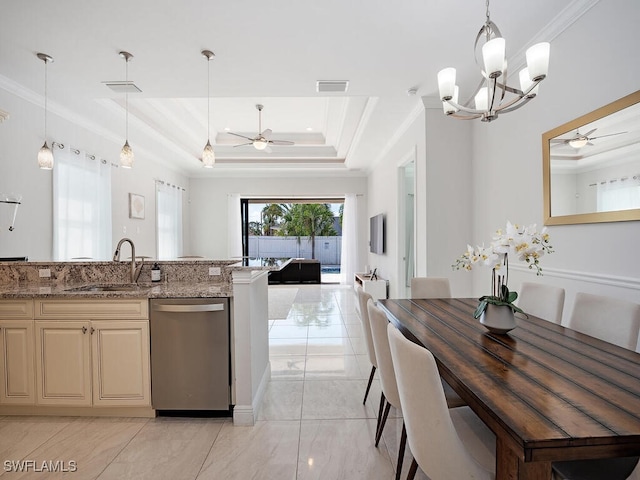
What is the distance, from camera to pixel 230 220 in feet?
25.9

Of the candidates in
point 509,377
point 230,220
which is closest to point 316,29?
point 509,377

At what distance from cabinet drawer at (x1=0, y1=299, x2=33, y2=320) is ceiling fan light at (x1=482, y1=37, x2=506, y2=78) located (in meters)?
3.20

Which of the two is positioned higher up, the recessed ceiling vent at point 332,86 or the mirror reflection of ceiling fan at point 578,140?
the recessed ceiling vent at point 332,86

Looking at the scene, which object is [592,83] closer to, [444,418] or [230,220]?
[444,418]

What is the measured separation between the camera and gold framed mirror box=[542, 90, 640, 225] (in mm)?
1846

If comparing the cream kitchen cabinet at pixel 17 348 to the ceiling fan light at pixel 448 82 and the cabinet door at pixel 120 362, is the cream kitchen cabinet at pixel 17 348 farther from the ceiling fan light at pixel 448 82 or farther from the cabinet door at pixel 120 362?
the ceiling fan light at pixel 448 82

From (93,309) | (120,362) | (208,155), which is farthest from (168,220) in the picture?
(120,362)

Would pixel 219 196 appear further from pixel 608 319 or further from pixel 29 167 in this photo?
pixel 608 319

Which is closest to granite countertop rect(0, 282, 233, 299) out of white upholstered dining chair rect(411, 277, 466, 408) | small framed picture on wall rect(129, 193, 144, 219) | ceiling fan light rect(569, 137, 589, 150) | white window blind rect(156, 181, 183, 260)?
white upholstered dining chair rect(411, 277, 466, 408)

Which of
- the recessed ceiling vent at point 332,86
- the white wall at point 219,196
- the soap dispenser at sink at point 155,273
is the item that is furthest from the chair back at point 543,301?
the white wall at point 219,196

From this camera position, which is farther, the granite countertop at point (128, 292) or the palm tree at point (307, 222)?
the palm tree at point (307, 222)

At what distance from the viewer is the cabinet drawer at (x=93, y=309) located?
2.29 metres

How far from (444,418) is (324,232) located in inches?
362

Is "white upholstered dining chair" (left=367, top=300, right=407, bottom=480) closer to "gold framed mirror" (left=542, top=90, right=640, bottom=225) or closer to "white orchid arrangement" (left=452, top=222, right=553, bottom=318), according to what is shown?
"white orchid arrangement" (left=452, top=222, right=553, bottom=318)
